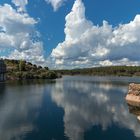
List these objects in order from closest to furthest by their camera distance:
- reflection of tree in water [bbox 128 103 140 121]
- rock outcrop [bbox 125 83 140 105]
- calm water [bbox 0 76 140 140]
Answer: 1. calm water [bbox 0 76 140 140]
2. reflection of tree in water [bbox 128 103 140 121]
3. rock outcrop [bbox 125 83 140 105]

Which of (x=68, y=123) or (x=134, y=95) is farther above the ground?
(x=134, y=95)

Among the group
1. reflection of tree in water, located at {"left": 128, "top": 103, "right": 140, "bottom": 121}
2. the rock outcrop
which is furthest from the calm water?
the rock outcrop

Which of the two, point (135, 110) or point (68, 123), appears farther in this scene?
point (135, 110)

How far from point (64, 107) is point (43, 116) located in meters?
14.4

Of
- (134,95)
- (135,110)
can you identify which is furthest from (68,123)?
(134,95)

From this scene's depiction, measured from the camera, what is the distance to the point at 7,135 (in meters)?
47.0

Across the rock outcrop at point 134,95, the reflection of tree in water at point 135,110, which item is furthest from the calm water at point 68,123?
the rock outcrop at point 134,95

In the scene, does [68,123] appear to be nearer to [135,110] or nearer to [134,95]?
[135,110]

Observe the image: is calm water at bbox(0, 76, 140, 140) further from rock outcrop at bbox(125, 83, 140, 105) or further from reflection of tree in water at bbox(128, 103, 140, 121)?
rock outcrop at bbox(125, 83, 140, 105)

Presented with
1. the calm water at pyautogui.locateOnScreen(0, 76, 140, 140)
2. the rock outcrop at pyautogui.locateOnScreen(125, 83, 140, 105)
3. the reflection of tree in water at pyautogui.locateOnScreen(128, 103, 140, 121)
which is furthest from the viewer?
the rock outcrop at pyautogui.locateOnScreen(125, 83, 140, 105)

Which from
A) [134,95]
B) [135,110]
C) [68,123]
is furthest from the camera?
[134,95]

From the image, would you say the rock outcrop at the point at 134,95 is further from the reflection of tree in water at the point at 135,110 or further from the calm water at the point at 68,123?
the calm water at the point at 68,123

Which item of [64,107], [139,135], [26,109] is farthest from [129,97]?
[139,135]

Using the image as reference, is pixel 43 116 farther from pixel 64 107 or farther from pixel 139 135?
pixel 139 135
